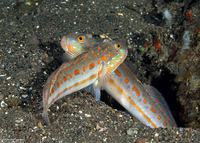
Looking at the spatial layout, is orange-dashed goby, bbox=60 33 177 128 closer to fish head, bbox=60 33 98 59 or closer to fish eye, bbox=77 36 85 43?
fish head, bbox=60 33 98 59

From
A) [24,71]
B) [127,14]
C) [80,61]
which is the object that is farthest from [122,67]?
[127,14]

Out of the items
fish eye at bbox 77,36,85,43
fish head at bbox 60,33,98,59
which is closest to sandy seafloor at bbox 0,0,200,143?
fish head at bbox 60,33,98,59

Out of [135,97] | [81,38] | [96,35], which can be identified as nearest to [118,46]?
[81,38]

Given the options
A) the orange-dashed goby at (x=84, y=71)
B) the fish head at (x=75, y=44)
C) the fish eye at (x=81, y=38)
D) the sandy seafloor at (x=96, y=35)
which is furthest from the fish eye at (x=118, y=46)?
the sandy seafloor at (x=96, y=35)

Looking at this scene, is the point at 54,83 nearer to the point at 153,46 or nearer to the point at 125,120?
the point at 125,120

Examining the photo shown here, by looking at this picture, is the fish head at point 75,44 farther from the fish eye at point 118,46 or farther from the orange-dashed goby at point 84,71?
the fish eye at point 118,46

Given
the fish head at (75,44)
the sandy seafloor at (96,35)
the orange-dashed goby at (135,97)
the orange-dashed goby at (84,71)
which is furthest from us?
the orange-dashed goby at (135,97)
